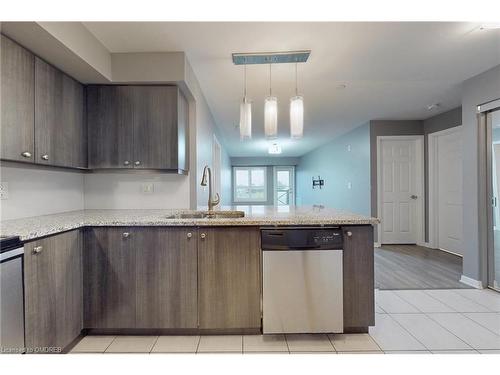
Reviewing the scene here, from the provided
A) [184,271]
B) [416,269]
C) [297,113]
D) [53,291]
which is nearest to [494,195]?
[416,269]

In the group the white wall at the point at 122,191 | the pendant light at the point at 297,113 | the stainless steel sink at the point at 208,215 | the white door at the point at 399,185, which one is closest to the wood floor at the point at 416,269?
the white door at the point at 399,185

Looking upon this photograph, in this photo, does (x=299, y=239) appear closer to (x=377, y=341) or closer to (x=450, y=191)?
(x=377, y=341)

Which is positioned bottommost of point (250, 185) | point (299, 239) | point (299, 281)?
point (299, 281)

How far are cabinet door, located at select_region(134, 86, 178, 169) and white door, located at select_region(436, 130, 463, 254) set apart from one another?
14.4 ft

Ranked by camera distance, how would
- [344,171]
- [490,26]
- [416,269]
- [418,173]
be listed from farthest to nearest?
[344,171] < [418,173] < [416,269] < [490,26]

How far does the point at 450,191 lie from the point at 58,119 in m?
5.45

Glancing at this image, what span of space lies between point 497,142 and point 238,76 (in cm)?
281

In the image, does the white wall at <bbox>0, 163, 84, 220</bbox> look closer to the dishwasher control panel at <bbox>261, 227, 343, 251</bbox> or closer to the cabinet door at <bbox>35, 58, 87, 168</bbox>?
the cabinet door at <bbox>35, 58, 87, 168</bbox>

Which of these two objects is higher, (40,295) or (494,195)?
(494,195)

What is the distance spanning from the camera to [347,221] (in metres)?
1.88

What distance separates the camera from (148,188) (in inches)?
105

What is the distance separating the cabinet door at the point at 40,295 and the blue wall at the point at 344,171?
4.82m
